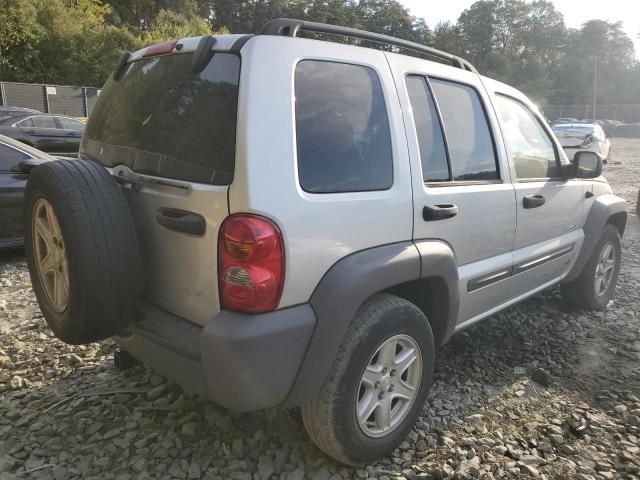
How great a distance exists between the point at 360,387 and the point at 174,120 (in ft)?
4.65

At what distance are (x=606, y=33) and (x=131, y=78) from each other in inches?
3980

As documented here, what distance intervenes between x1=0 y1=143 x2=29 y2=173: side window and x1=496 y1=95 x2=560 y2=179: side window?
4.59 metres

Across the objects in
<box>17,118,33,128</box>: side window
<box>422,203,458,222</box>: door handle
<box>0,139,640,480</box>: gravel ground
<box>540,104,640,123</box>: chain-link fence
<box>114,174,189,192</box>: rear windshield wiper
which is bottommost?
<box>0,139,640,480</box>: gravel ground

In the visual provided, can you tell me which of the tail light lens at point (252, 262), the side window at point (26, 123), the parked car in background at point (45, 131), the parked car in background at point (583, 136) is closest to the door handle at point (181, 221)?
the tail light lens at point (252, 262)

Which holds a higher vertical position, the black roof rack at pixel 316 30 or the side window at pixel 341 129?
the black roof rack at pixel 316 30

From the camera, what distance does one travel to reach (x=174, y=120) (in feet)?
7.06

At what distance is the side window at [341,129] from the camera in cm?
201

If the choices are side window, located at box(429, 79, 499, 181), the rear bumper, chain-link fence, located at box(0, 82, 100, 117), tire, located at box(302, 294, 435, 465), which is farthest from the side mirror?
chain-link fence, located at box(0, 82, 100, 117)

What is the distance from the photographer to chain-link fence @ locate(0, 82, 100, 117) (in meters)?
21.1

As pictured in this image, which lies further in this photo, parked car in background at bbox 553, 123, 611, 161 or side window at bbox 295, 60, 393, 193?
parked car in background at bbox 553, 123, 611, 161

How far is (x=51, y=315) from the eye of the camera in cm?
228

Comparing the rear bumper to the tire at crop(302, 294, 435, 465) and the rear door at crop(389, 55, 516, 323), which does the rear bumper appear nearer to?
the tire at crop(302, 294, 435, 465)

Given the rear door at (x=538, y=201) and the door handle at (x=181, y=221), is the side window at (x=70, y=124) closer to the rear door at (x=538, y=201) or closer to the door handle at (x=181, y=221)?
the rear door at (x=538, y=201)

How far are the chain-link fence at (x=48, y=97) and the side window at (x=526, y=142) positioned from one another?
2112cm
